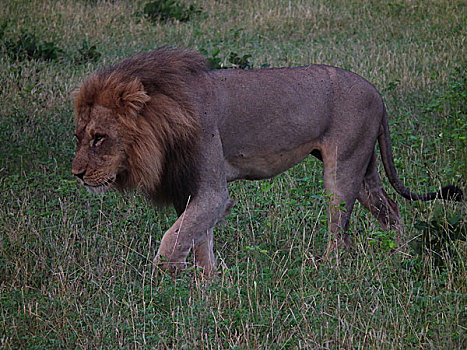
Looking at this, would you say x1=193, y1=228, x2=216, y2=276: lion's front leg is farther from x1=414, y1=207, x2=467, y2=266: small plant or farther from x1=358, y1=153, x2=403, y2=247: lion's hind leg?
x1=358, y1=153, x2=403, y2=247: lion's hind leg

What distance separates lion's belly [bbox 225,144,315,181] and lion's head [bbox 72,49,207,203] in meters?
0.44

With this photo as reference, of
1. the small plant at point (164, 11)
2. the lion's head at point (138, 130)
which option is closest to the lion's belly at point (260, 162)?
the lion's head at point (138, 130)

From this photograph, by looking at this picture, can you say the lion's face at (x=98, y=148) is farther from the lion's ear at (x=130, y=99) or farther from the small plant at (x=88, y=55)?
the small plant at (x=88, y=55)

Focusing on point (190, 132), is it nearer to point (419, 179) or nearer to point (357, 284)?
point (357, 284)

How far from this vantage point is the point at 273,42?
11219 mm

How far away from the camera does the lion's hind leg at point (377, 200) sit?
16.8ft

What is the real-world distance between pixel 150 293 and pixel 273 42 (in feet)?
25.9

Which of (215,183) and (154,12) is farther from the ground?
(215,183)

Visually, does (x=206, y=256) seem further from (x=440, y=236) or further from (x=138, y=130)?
(x=440, y=236)

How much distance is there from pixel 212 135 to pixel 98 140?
70 cm

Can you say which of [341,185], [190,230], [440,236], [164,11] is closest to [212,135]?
[190,230]

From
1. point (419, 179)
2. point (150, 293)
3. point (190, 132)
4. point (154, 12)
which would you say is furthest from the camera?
point (154, 12)

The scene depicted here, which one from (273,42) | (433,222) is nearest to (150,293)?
(433,222)

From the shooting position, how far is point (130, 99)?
4.07 m
